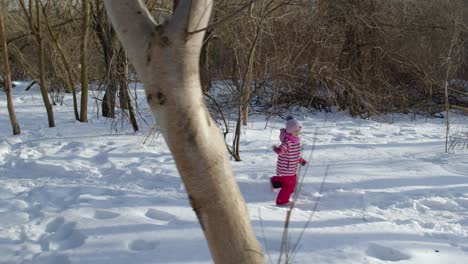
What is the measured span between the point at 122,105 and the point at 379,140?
5.09 meters

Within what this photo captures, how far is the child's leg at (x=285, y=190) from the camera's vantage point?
436cm

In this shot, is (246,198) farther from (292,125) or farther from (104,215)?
(104,215)

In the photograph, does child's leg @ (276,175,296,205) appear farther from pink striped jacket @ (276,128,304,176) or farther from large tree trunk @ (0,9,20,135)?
large tree trunk @ (0,9,20,135)

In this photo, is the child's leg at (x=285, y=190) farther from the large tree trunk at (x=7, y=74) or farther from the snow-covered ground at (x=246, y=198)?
the large tree trunk at (x=7, y=74)

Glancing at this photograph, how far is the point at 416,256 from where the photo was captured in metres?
2.96

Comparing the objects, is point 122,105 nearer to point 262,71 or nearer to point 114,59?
point 114,59

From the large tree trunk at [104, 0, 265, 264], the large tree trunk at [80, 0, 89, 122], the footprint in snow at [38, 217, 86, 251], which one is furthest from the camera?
the large tree trunk at [80, 0, 89, 122]

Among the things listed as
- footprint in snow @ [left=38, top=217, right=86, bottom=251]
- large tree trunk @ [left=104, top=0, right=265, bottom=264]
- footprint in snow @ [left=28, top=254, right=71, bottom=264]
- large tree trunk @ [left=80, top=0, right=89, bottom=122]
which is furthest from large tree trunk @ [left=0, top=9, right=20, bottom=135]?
large tree trunk @ [left=104, top=0, right=265, bottom=264]

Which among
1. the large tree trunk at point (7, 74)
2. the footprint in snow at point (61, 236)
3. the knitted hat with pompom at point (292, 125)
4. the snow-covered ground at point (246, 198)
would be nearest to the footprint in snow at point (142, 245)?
the snow-covered ground at point (246, 198)

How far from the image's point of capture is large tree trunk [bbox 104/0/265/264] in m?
1.23

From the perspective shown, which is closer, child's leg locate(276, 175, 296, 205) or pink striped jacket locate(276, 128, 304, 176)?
child's leg locate(276, 175, 296, 205)

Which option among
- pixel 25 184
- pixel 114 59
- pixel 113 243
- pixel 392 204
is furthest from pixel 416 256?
pixel 114 59

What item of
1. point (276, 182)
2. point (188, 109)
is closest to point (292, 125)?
point (276, 182)

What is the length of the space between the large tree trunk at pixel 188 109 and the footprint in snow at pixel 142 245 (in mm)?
1933
